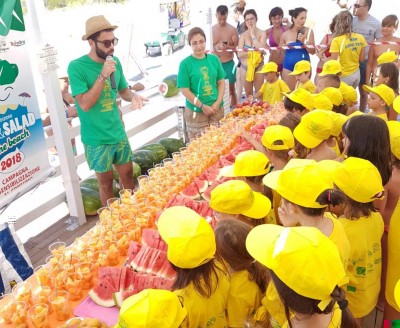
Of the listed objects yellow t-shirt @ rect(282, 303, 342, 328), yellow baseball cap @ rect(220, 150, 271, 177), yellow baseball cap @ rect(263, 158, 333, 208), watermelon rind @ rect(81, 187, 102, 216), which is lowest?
watermelon rind @ rect(81, 187, 102, 216)

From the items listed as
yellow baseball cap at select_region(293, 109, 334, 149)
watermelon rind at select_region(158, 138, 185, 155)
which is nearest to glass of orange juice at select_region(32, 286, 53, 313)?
yellow baseball cap at select_region(293, 109, 334, 149)

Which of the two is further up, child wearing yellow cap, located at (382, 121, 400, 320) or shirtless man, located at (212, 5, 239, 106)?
shirtless man, located at (212, 5, 239, 106)

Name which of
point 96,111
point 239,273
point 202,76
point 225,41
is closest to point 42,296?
point 239,273

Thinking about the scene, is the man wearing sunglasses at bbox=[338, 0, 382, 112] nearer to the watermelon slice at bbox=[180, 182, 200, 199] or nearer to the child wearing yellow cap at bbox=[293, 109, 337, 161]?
the child wearing yellow cap at bbox=[293, 109, 337, 161]

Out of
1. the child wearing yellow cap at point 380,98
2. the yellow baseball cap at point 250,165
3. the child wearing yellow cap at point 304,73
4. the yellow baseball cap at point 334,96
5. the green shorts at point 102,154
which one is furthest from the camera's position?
the child wearing yellow cap at point 304,73

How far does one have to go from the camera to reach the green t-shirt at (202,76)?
6027mm

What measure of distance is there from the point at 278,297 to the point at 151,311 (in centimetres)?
84

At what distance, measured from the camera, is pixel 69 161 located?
17.3 feet

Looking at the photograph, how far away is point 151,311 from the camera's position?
172 cm

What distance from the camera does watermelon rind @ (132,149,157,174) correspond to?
670cm

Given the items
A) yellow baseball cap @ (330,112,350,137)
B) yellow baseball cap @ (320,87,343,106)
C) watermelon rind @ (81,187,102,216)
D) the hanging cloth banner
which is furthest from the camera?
watermelon rind @ (81,187,102,216)

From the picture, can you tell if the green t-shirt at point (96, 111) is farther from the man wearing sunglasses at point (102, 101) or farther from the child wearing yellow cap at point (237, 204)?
the child wearing yellow cap at point (237, 204)

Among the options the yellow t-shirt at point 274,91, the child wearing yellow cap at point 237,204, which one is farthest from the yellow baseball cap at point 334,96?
the child wearing yellow cap at point 237,204

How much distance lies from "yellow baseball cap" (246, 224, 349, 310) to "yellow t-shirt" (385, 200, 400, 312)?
1498 millimetres
